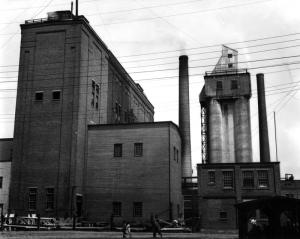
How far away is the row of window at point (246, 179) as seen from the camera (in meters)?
46.8

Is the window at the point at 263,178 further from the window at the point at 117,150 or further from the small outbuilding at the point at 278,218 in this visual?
the small outbuilding at the point at 278,218

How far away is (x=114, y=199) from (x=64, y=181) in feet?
18.3

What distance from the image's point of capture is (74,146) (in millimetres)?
43562

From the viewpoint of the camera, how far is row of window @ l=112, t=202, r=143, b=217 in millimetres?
44219

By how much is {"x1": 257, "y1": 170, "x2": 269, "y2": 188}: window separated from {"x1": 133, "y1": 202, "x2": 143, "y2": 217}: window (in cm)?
1272

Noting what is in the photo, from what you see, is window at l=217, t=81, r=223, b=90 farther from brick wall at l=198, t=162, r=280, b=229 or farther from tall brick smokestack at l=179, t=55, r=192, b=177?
Answer: brick wall at l=198, t=162, r=280, b=229

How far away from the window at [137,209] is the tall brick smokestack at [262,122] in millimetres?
24056

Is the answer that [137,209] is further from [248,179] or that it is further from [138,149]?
[248,179]

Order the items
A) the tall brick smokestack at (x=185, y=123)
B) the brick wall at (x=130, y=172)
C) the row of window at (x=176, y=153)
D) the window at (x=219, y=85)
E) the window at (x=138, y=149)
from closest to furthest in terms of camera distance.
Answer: the brick wall at (x=130, y=172) < the window at (x=138, y=149) < the row of window at (x=176, y=153) < the tall brick smokestack at (x=185, y=123) < the window at (x=219, y=85)

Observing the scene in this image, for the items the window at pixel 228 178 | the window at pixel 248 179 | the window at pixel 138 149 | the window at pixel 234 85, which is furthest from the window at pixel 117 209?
the window at pixel 234 85

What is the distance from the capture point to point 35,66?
46.3 meters

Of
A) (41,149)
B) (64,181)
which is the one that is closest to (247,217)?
(64,181)

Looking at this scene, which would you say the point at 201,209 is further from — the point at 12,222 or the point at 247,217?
the point at 247,217

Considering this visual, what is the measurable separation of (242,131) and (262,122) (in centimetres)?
328
